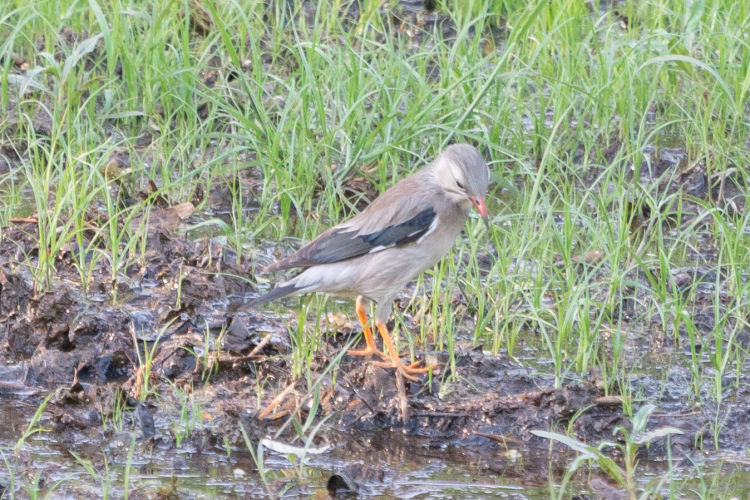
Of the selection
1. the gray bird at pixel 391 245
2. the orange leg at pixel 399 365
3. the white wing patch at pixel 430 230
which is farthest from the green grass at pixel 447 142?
the white wing patch at pixel 430 230

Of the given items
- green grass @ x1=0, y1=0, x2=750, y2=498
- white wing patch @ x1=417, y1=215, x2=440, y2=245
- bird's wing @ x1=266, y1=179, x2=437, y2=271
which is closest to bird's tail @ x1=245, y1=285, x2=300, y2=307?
bird's wing @ x1=266, y1=179, x2=437, y2=271

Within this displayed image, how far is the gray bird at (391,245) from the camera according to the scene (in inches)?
224

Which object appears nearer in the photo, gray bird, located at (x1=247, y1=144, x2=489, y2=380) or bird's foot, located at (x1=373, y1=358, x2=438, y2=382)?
bird's foot, located at (x1=373, y1=358, x2=438, y2=382)

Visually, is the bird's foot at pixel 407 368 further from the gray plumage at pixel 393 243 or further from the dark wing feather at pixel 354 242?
the dark wing feather at pixel 354 242

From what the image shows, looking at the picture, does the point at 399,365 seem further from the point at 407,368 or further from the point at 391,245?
the point at 391,245

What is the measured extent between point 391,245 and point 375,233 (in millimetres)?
112

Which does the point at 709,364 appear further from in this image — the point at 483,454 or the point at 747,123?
the point at 747,123

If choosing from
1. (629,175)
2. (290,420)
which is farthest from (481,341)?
(629,175)

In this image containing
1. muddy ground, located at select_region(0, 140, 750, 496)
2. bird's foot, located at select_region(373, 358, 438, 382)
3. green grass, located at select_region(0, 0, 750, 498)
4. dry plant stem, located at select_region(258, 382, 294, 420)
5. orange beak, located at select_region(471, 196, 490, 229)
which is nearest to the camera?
muddy ground, located at select_region(0, 140, 750, 496)

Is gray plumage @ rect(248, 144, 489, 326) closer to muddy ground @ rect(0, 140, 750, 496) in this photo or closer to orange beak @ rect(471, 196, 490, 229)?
orange beak @ rect(471, 196, 490, 229)

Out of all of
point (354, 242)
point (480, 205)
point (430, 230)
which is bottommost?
point (354, 242)

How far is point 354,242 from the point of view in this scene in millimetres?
5789

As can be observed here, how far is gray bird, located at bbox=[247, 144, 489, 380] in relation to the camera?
568 cm

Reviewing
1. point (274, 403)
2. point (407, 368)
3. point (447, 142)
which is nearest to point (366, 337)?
point (407, 368)
